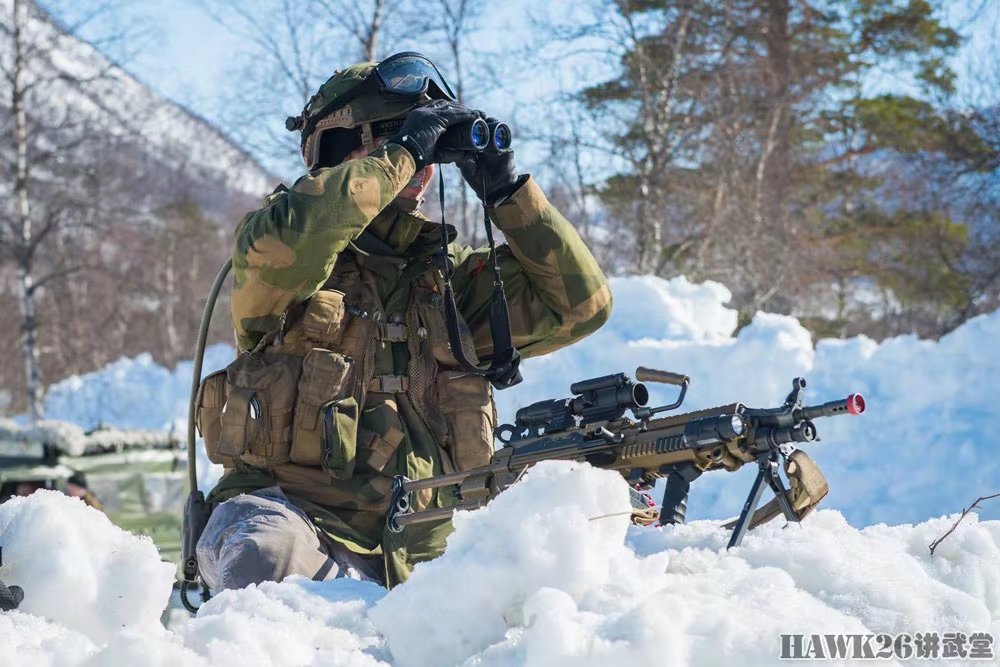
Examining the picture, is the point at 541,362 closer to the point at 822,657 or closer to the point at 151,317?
the point at 822,657

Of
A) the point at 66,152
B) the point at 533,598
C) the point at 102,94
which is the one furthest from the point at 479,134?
the point at 66,152

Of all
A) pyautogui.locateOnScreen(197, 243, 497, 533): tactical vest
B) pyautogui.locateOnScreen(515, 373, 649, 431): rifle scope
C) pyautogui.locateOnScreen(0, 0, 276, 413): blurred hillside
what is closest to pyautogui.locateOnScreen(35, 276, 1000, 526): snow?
pyautogui.locateOnScreen(197, 243, 497, 533): tactical vest

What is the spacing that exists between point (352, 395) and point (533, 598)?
1839 millimetres

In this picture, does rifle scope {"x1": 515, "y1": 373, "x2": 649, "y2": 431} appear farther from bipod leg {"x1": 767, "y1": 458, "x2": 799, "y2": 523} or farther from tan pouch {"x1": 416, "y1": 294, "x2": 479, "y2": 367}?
tan pouch {"x1": 416, "y1": 294, "x2": 479, "y2": 367}

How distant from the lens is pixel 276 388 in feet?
11.1

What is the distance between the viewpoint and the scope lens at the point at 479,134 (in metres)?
3.29

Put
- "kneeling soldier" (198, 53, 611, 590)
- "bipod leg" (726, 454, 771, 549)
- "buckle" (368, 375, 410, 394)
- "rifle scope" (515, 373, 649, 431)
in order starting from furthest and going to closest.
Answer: "buckle" (368, 375, 410, 394) → "kneeling soldier" (198, 53, 611, 590) → "rifle scope" (515, 373, 649, 431) → "bipod leg" (726, 454, 771, 549)

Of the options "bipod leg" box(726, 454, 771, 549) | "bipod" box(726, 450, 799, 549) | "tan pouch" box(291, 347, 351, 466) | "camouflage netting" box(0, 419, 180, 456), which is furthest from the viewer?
"camouflage netting" box(0, 419, 180, 456)

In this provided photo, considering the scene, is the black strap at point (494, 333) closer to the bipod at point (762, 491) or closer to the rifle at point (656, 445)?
the rifle at point (656, 445)

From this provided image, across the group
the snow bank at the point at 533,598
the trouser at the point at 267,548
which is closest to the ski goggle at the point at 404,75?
the trouser at the point at 267,548

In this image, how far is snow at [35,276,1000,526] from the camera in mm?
7742

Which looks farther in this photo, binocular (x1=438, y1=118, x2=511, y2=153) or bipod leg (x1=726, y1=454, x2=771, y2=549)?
binocular (x1=438, y1=118, x2=511, y2=153)

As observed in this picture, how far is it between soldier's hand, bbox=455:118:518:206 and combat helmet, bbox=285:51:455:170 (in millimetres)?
248

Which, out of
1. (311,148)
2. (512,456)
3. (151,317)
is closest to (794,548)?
(512,456)
